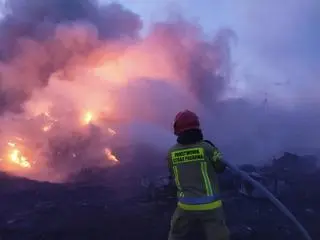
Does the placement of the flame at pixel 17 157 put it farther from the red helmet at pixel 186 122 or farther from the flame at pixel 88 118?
the red helmet at pixel 186 122

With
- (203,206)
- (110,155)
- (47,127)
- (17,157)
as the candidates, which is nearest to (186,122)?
(203,206)

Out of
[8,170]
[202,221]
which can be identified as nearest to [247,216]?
[202,221]

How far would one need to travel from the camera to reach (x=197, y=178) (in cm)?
597

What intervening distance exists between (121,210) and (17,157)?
15.5 feet

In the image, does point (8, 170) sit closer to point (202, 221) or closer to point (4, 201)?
point (4, 201)

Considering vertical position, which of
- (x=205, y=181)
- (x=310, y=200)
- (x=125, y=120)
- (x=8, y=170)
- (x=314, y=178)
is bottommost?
(x=205, y=181)

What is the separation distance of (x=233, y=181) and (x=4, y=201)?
5.66m

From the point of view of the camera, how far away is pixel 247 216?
1034 centimetres

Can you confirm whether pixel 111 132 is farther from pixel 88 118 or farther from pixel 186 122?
pixel 186 122

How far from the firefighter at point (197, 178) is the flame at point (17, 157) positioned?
30.2 ft

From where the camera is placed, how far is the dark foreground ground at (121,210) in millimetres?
9477

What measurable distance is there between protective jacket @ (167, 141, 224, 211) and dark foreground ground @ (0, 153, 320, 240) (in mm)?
2588

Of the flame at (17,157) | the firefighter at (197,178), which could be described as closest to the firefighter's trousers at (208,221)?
the firefighter at (197,178)

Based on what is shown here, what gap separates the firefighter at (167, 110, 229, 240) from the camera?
234 inches
